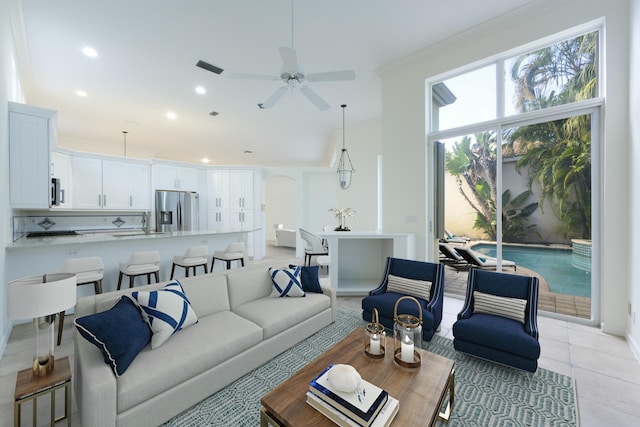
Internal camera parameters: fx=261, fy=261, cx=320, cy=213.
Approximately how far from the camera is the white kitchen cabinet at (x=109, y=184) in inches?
223

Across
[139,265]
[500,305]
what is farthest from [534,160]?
[139,265]

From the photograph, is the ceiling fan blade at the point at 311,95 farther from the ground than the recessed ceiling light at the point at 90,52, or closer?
closer

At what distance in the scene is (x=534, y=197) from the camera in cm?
343

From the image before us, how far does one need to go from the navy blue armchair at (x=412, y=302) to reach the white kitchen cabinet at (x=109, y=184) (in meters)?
6.33

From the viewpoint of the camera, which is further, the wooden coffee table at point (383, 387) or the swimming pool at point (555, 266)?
the swimming pool at point (555, 266)

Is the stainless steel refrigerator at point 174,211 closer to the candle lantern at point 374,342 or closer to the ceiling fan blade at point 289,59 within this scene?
the ceiling fan blade at point 289,59

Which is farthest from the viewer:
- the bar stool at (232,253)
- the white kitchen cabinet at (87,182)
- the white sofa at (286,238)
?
the white sofa at (286,238)

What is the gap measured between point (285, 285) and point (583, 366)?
9.15 ft

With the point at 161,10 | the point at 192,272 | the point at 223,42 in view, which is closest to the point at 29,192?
the point at 192,272

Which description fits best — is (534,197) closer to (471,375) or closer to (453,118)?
(453,118)

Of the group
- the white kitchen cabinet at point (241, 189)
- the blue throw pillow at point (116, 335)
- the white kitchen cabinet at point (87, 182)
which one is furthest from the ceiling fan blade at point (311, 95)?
the white kitchen cabinet at point (87, 182)

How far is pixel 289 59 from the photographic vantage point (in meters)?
2.57

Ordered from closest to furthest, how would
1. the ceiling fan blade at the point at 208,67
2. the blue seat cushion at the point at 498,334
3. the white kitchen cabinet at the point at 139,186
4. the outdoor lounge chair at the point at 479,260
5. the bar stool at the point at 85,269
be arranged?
the blue seat cushion at the point at 498,334 → the bar stool at the point at 85,269 → the outdoor lounge chair at the point at 479,260 → the ceiling fan blade at the point at 208,67 → the white kitchen cabinet at the point at 139,186

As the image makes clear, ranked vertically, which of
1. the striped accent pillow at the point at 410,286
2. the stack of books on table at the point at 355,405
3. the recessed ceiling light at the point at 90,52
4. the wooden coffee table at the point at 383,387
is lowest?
the wooden coffee table at the point at 383,387
